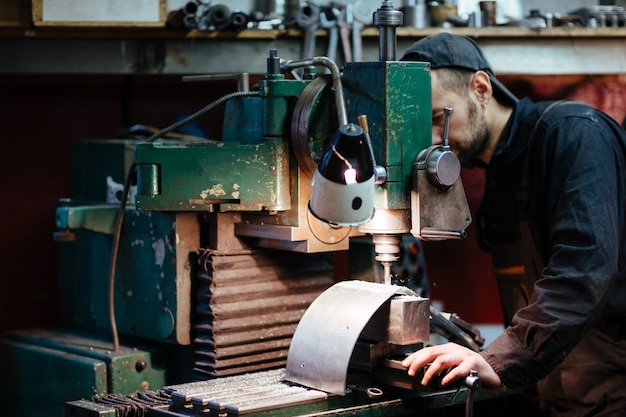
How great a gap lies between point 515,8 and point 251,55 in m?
0.93

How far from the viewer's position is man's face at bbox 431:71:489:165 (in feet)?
7.92

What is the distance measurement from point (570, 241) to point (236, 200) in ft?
2.30

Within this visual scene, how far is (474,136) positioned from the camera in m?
2.50

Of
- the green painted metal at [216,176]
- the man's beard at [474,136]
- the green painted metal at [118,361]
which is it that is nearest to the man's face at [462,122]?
the man's beard at [474,136]

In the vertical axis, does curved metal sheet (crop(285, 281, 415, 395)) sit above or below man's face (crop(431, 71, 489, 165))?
below

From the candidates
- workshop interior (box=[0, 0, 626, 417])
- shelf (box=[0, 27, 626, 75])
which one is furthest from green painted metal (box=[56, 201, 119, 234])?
shelf (box=[0, 27, 626, 75])

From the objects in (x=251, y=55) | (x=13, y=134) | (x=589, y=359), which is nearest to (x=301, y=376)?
(x=589, y=359)

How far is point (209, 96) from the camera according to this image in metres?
3.43

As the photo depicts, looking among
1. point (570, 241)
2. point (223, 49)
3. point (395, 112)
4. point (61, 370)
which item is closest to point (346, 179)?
point (395, 112)

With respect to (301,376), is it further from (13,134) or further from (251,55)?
(13,134)

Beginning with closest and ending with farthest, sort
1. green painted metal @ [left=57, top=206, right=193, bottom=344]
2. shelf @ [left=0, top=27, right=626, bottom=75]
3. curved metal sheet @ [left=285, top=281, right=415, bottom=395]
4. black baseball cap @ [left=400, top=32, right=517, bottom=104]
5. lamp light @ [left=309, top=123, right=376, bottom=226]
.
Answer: lamp light @ [left=309, top=123, right=376, bottom=226]
curved metal sheet @ [left=285, top=281, right=415, bottom=395]
green painted metal @ [left=57, top=206, right=193, bottom=344]
black baseball cap @ [left=400, top=32, right=517, bottom=104]
shelf @ [left=0, top=27, right=626, bottom=75]

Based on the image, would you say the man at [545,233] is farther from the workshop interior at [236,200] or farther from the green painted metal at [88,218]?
the green painted metal at [88,218]

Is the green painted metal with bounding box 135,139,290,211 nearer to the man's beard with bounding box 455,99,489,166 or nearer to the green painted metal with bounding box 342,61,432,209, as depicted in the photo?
the green painted metal with bounding box 342,61,432,209

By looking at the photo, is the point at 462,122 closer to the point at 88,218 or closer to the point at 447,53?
the point at 447,53
